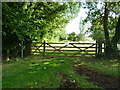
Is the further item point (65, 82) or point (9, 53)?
point (9, 53)

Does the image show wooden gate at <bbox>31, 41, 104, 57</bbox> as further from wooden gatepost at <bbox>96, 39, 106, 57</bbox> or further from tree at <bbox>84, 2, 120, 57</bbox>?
tree at <bbox>84, 2, 120, 57</bbox>

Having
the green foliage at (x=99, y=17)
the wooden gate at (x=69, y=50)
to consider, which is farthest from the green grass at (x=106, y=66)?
the green foliage at (x=99, y=17)

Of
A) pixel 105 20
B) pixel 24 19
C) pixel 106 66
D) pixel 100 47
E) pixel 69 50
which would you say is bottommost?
pixel 106 66

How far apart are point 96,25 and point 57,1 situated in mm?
4700

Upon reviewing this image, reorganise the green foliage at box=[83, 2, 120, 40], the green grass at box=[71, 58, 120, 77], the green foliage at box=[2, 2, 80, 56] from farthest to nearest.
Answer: the green foliage at box=[83, 2, 120, 40] < the green foliage at box=[2, 2, 80, 56] < the green grass at box=[71, 58, 120, 77]

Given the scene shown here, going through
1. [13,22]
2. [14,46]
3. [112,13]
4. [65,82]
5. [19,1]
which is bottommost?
[65,82]

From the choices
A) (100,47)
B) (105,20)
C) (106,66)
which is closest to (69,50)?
(100,47)

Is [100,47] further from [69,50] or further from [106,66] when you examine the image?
[106,66]

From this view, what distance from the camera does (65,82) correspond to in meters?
4.07

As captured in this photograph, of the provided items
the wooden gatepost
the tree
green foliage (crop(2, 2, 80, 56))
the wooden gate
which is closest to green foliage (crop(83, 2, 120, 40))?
the tree

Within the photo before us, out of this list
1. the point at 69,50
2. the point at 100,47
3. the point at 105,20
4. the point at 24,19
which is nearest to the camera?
the point at 24,19

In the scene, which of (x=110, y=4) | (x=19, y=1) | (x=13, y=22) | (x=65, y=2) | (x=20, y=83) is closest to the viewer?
(x=20, y=83)

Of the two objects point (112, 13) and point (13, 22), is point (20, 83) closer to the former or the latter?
point (13, 22)

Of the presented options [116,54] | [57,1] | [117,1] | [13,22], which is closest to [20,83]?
[13,22]
